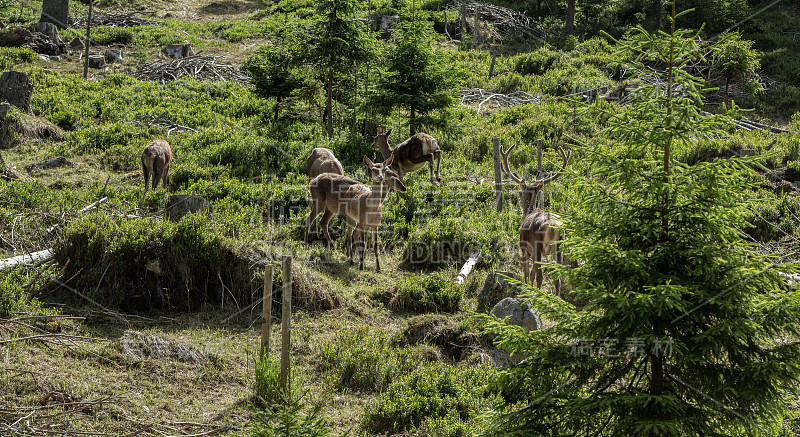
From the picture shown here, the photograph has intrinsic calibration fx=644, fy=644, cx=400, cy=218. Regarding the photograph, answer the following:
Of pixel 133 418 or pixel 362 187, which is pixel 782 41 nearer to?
pixel 362 187

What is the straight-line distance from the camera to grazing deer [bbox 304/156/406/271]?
1262 cm

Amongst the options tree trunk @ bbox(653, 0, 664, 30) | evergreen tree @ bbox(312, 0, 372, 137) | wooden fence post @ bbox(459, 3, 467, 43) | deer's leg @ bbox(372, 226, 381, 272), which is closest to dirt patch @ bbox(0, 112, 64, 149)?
evergreen tree @ bbox(312, 0, 372, 137)

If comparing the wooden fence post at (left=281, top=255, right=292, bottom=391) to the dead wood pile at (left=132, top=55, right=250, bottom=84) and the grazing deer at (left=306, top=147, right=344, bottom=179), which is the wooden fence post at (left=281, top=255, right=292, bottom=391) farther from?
the dead wood pile at (left=132, top=55, right=250, bottom=84)

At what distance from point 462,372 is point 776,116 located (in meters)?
21.9

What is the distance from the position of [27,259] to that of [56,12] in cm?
2503

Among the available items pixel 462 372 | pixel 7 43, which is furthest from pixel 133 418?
pixel 7 43

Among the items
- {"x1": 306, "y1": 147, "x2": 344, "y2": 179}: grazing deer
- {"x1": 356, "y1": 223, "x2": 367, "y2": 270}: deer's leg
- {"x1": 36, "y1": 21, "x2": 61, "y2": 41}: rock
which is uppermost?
{"x1": 36, "y1": 21, "x2": 61, "y2": 41}: rock

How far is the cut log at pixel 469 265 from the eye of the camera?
11.7 meters

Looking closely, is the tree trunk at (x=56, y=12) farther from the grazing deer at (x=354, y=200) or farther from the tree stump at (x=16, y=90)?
the grazing deer at (x=354, y=200)

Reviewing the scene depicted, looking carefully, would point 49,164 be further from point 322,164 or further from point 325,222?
point 325,222

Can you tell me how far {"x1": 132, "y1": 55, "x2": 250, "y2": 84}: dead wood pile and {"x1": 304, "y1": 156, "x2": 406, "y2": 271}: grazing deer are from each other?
41.2 ft

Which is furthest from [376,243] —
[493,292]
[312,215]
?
[493,292]

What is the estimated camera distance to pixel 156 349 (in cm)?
852

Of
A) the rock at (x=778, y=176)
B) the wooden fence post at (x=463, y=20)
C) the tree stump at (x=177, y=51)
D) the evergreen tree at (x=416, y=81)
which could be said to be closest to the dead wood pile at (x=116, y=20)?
the tree stump at (x=177, y=51)
